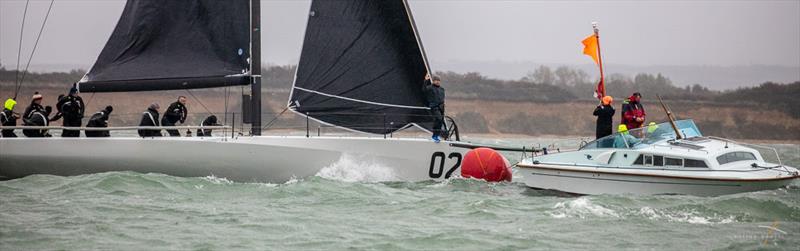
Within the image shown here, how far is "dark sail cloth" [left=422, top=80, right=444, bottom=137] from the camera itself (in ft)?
65.0

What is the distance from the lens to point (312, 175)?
59.6 ft

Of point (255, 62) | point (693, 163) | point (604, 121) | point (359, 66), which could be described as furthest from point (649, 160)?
point (255, 62)

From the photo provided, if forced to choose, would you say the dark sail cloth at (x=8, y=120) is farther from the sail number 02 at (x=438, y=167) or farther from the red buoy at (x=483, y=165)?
the red buoy at (x=483, y=165)

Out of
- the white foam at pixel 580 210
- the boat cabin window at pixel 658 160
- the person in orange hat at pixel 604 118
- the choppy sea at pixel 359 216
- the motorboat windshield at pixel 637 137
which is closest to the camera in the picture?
the choppy sea at pixel 359 216

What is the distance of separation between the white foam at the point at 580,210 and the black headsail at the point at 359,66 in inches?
181

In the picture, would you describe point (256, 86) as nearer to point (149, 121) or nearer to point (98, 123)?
point (149, 121)

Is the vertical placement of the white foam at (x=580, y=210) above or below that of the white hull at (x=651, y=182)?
below

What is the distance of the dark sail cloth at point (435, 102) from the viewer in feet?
65.0

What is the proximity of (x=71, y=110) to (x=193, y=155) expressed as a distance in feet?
9.19

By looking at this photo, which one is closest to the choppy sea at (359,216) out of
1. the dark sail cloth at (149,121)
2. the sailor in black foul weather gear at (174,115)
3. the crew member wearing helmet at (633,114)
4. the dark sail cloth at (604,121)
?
the dark sail cloth at (149,121)

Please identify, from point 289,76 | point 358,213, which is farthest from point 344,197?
point 289,76

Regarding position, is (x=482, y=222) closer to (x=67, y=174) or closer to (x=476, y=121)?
(x=67, y=174)

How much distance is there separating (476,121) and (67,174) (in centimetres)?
4854

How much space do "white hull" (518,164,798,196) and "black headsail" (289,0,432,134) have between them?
10.9 ft
